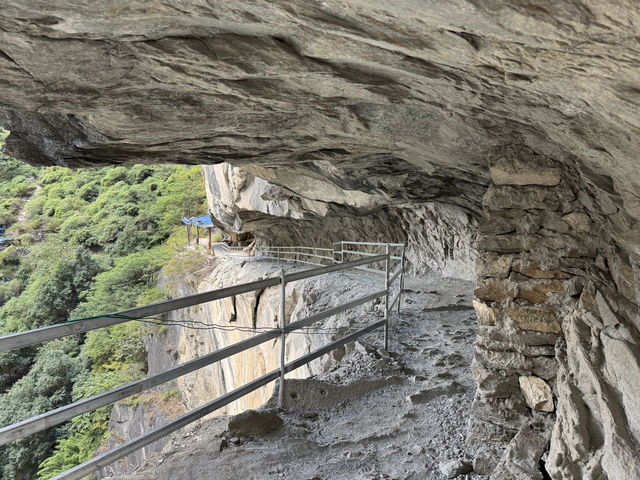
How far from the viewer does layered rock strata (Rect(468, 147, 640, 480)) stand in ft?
6.26

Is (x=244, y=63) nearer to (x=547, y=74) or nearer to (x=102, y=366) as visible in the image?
(x=547, y=74)

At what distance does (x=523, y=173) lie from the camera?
8.55 feet

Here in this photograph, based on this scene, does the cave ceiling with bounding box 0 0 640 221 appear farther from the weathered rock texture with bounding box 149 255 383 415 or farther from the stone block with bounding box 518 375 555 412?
the weathered rock texture with bounding box 149 255 383 415

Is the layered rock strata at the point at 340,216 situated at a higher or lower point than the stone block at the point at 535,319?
lower

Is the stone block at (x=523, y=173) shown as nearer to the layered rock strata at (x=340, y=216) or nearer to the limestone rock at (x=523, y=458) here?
the limestone rock at (x=523, y=458)

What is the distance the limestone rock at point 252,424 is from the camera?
261cm

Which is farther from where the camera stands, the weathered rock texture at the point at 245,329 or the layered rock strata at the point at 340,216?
the layered rock strata at the point at 340,216

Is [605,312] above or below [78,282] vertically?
above

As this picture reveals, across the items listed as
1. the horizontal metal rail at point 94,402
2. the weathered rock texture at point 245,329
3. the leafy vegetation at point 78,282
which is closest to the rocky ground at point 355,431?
the horizontal metal rail at point 94,402

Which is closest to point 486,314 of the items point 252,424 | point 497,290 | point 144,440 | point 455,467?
point 497,290

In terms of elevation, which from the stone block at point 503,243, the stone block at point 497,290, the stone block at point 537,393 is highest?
the stone block at point 503,243

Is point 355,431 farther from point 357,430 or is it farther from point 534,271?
point 534,271

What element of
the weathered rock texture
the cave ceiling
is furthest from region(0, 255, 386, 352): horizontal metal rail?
the cave ceiling

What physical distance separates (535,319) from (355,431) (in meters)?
1.40
